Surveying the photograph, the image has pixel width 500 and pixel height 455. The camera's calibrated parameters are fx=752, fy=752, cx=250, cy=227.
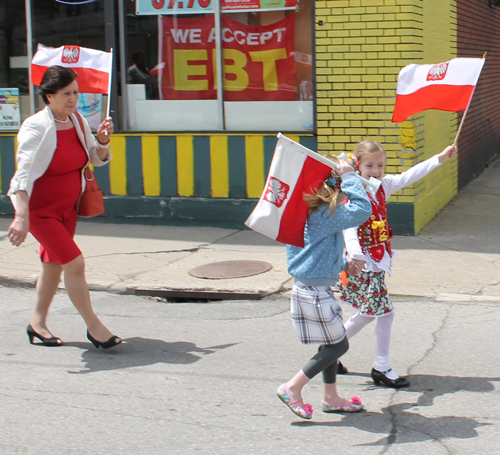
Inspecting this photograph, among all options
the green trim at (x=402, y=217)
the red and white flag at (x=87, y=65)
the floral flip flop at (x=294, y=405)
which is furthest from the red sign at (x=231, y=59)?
the floral flip flop at (x=294, y=405)

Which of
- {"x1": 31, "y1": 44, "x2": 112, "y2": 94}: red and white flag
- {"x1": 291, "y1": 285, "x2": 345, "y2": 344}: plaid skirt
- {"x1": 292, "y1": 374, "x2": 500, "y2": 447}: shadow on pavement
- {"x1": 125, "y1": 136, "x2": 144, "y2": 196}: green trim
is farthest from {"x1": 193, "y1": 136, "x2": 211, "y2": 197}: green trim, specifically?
{"x1": 291, "y1": 285, "x2": 345, "y2": 344}: plaid skirt

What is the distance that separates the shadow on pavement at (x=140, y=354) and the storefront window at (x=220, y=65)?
434 cm

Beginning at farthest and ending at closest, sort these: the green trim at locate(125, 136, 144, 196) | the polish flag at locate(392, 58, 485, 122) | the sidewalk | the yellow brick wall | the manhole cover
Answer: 1. the green trim at locate(125, 136, 144, 196)
2. the yellow brick wall
3. the manhole cover
4. the sidewalk
5. the polish flag at locate(392, 58, 485, 122)

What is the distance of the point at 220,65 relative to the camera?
30.1 feet

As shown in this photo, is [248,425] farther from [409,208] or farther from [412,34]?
[412,34]

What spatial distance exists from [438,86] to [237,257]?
3349mm

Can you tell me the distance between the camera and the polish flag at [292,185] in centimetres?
386

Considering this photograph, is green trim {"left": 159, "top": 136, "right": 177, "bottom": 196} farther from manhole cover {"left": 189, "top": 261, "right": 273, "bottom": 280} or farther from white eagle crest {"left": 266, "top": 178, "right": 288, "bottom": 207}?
white eagle crest {"left": 266, "top": 178, "right": 288, "bottom": 207}

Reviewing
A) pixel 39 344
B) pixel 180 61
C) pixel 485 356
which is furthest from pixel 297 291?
pixel 180 61

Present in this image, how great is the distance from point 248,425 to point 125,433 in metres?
0.63

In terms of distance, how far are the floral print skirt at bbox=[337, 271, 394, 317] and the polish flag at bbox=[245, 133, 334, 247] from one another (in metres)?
0.65

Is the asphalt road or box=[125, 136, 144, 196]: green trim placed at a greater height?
box=[125, 136, 144, 196]: green trim

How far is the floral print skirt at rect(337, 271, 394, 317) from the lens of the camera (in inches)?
171

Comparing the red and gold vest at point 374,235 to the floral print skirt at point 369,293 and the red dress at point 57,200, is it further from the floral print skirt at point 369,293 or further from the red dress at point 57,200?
the red dress at point 57,200
